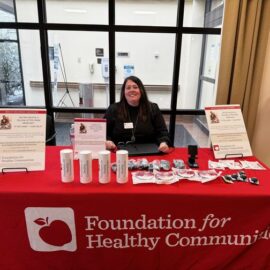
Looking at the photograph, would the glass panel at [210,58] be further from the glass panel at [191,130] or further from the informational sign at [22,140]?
the informational sign at [22,140]

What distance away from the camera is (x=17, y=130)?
4.42 feet

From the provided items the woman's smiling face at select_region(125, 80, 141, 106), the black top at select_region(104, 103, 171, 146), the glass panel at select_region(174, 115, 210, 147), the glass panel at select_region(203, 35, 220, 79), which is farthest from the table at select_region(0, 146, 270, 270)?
the glass panel at select_region(203, 35, 220, 79)

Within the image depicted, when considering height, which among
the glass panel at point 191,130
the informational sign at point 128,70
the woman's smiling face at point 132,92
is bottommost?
the glass panel at point 191,130

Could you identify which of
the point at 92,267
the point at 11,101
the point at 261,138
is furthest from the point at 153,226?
the point at 11,101

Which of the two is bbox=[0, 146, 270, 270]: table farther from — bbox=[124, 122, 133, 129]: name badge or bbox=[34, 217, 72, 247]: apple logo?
bbox=[124, 122, 133, 129]: name badge

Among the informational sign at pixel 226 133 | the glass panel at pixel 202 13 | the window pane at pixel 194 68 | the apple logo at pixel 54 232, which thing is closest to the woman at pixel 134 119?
the informational sign at pixel 226 133

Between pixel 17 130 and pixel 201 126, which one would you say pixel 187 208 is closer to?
pixel 17 130

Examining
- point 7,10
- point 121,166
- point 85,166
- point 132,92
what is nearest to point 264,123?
point 132,92

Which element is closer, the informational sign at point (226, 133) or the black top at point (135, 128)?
the informational sign at point (226, 133)

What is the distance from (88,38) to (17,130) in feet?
9.19

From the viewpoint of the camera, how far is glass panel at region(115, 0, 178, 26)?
3.14 m

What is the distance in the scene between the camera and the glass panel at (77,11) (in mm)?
3176

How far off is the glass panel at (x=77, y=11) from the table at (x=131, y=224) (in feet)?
8.42

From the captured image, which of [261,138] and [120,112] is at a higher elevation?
[120,112]
